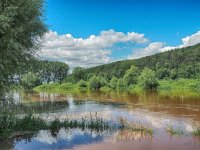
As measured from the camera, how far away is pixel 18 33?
63.9 feet

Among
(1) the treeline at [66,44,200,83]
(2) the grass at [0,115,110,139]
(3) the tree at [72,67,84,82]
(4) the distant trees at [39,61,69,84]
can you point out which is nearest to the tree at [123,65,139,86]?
(1) the treeline at [66,44,200,83]

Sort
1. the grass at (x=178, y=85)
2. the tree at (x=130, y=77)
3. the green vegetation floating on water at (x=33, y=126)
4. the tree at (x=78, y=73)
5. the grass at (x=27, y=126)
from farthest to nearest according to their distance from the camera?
the tree at (x=78, y=73)
the tree at (x=130, y=77)
the grass at (x=178, y=85)
the green vegetation floating on water at (x=33, y=126)
the grass at (x=27, y=126)

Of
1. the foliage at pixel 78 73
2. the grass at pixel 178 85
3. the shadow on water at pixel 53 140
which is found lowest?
the shadow on water at pixel 53 140

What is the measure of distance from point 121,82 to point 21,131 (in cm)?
10546

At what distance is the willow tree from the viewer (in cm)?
1825

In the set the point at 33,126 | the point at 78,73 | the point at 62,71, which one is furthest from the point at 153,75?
the point at 33,126

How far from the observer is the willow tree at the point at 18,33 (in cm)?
1825

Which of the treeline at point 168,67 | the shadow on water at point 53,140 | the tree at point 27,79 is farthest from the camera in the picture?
the treeline at point 168,67

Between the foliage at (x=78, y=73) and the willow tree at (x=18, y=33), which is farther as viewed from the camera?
the foliage at (x=78, y=73)

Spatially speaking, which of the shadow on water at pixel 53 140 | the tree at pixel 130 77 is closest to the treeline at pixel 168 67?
the tree at pixel 130 77

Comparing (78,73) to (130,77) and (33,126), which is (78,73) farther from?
(33,126)

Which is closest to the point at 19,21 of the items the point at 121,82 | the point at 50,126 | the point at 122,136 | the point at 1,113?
the point at 1,113

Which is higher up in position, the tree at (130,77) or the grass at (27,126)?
the tree at (130,77)

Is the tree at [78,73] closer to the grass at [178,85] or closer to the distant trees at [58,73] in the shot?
the distant trees at [58,73]
